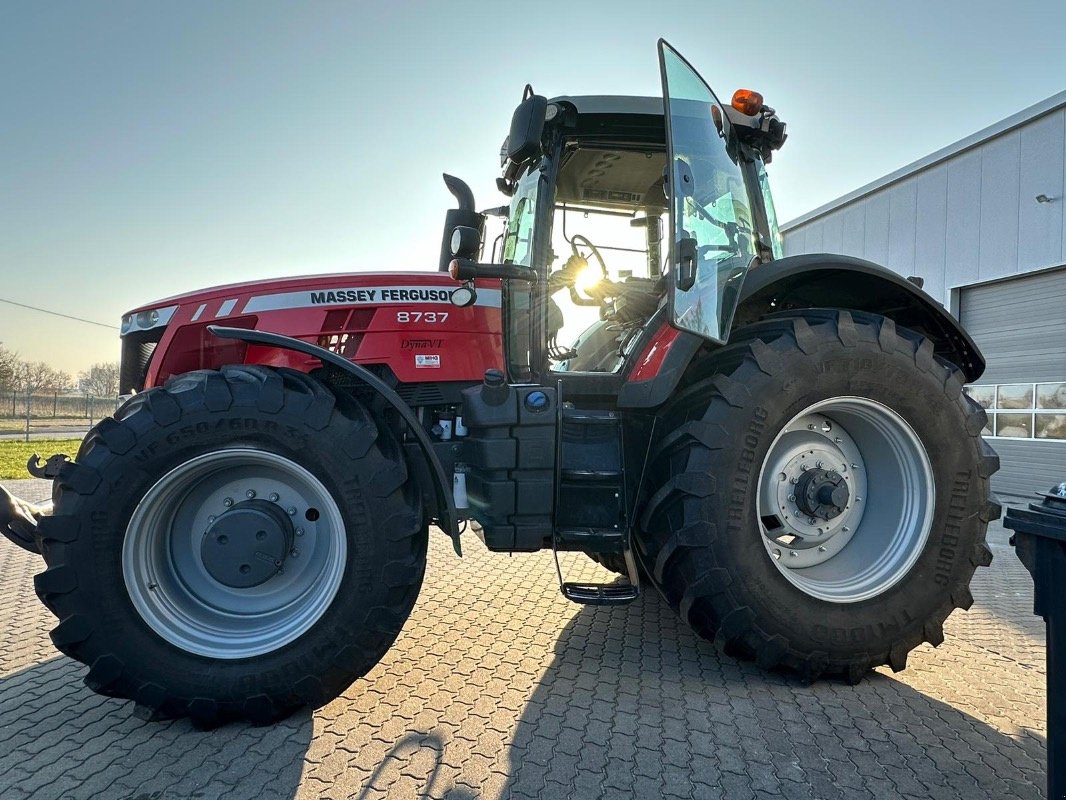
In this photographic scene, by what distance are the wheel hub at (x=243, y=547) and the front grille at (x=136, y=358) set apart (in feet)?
3.81

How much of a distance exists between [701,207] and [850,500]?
4.65ft

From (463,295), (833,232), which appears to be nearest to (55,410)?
(833,232)

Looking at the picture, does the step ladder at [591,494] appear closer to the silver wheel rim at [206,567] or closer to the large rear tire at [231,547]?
the large rear tire at [231,547]

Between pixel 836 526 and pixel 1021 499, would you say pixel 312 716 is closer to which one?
pixel 836 526

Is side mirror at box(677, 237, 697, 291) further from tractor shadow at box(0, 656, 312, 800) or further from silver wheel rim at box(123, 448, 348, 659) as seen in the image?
tractor shadow at box(0, 656, 312, 800)

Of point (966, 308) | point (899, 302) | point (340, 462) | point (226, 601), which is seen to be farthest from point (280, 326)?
point (966, 308)

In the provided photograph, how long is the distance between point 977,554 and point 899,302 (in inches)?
46.7

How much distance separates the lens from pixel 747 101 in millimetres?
2836

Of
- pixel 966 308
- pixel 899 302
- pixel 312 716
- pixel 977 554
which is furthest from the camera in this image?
pixel 966 308

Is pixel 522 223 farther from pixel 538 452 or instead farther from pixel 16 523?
pixel 16 523

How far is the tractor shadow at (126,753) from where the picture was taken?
5.83 ft

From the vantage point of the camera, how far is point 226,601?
2385 mm

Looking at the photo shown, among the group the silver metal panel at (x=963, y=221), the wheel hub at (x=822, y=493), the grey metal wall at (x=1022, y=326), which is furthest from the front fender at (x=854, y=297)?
the silver metal panel at (x=963, y=221)

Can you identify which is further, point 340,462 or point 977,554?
point 977,554
